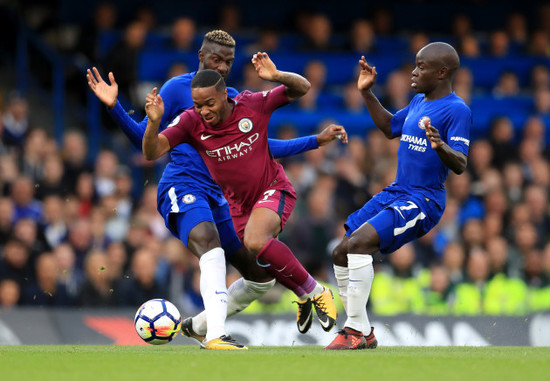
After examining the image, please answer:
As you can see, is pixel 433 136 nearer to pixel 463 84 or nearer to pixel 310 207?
pixel 310 207

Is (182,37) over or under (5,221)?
over

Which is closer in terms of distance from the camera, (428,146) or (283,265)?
(283,265)

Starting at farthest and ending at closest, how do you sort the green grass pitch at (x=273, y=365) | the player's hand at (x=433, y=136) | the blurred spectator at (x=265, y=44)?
the blurred spectator at (x=265, y=44)
the player's hand at (x=433, y=136)
the green grass pitch at (x=273, y=365)

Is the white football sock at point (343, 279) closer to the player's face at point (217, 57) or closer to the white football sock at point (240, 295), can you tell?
the white football sock at point (240, 295)

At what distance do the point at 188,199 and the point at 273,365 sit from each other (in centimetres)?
205

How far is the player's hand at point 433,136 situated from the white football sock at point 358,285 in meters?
1.09

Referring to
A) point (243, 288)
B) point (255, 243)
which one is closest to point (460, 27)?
point (243, 288)

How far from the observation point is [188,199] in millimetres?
8344

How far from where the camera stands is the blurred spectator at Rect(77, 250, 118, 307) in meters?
11.9

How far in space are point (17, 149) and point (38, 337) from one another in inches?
155

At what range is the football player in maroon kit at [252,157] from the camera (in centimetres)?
801

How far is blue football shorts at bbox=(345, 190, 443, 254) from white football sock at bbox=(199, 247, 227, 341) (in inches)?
44.5

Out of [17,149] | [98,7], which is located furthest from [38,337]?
[98,7]

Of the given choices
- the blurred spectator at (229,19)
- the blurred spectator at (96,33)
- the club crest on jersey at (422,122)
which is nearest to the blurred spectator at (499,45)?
the blurred spectator at (229,19)
